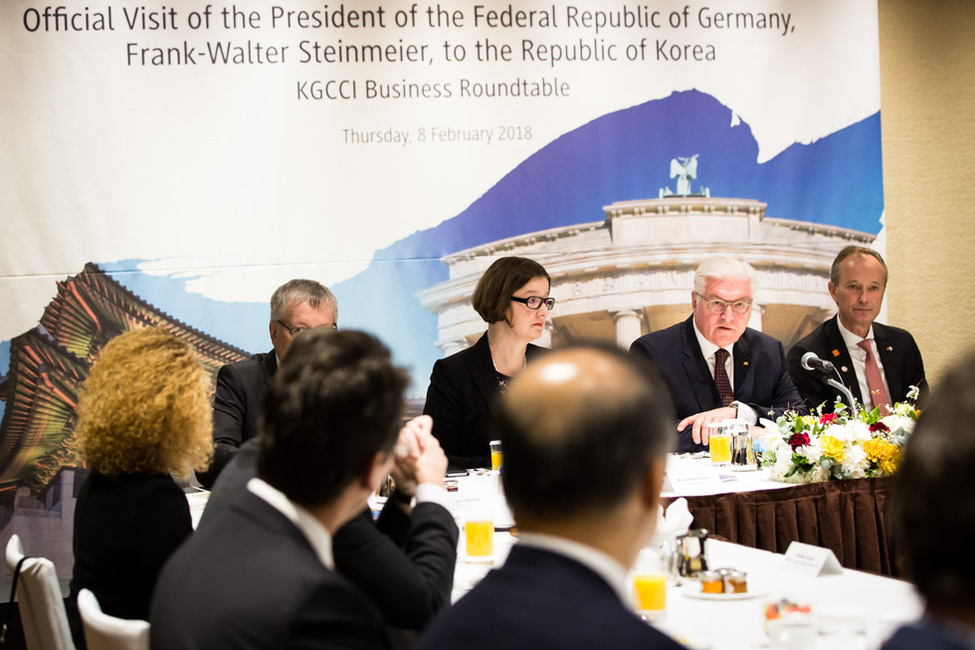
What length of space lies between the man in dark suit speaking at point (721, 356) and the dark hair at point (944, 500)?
149 inches

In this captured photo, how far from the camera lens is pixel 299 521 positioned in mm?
1497

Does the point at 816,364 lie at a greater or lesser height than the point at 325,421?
lesser

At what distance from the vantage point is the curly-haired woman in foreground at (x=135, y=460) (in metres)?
2.12

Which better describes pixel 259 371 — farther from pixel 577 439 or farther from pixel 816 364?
pixel 577 439

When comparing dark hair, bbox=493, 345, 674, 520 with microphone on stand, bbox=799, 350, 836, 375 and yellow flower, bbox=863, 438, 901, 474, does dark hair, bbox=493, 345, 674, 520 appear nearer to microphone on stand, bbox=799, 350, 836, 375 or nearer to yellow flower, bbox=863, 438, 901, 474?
yellow flower, bbox=863, 438, 901, 474

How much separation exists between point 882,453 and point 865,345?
1.87 meters

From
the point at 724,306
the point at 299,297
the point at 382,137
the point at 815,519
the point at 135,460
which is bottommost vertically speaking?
the point at 815,519

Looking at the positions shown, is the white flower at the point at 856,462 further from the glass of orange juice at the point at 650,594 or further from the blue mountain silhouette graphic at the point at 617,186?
the blue mountain silhouette graphic at the point at 617,186

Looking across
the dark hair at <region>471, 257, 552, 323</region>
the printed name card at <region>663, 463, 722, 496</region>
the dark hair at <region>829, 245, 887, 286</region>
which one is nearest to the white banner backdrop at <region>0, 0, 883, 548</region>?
the dark hair at <region>829, 245, 887, 286</region>

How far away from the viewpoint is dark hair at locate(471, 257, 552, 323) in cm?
445

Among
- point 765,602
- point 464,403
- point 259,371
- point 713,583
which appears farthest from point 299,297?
point 765,602

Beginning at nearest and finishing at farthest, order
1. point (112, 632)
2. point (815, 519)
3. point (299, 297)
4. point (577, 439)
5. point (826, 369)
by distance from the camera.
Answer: point (577, 439), point (112, 632), point (815, 519), point (299, 297), point (826, 369)

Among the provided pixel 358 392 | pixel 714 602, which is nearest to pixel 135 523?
pixel 358 392

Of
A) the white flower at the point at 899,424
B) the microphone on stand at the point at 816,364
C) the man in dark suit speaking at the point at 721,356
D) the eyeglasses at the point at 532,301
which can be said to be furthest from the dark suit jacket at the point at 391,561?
the man in dark suit speaking at the point at 721,356
